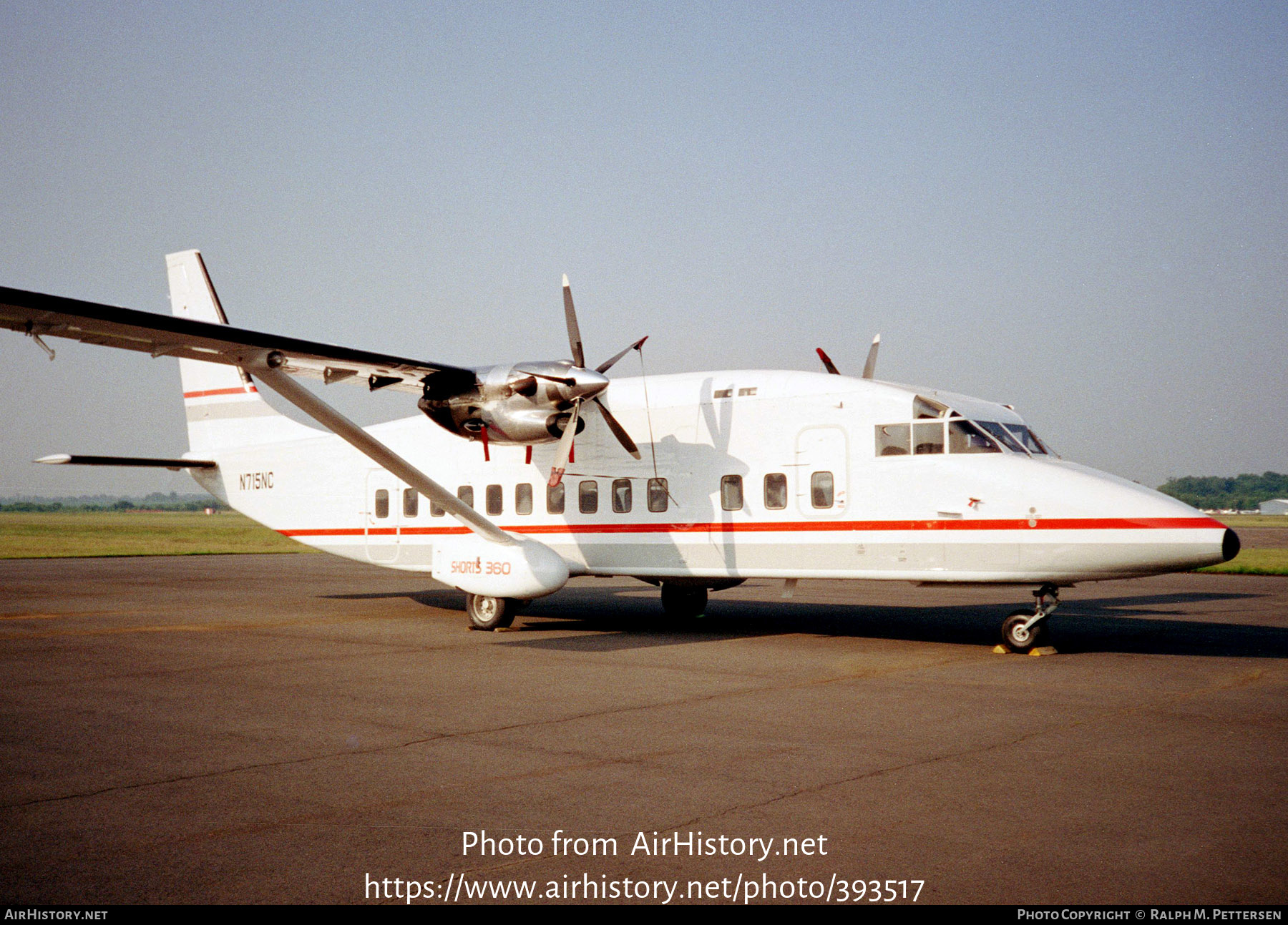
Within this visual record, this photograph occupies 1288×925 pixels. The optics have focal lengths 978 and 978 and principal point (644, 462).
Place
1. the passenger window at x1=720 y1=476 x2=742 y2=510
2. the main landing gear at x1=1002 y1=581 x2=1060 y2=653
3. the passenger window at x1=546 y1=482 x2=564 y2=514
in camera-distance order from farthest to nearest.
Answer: the passenger window at x1=546 y1=482 x2=564 y2=514 → the passenger window at x1=720 y1=476 x2=742 y2=510 → the main landing gear at x1=1002 y1=581 x2=1060 y2=653

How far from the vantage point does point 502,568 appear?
568 inches

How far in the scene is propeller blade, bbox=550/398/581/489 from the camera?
14195 millimetres

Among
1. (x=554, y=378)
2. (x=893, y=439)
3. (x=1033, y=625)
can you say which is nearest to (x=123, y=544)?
(x=554, y=378)

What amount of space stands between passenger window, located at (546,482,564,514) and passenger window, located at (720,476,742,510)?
2837 millimetres

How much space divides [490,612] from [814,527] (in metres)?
Result: 5.21

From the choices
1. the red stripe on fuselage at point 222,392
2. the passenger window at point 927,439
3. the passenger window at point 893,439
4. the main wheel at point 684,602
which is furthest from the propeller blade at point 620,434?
the red stripe on fuselage at point 222,392

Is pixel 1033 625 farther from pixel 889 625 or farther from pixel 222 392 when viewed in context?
pixel 222 392

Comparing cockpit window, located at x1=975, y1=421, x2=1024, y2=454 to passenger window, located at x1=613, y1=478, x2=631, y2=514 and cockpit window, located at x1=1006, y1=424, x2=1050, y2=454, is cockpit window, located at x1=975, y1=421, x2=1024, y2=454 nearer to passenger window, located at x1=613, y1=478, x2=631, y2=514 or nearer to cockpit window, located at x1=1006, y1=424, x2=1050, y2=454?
cockpit window, located at x1=1006, y1=424, x2=1050, y2=454

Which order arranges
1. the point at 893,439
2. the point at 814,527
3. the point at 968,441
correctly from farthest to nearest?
the point at 814,527 < the point at 893,439 < the point at 968,441

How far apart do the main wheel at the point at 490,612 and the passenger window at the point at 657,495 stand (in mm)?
2570

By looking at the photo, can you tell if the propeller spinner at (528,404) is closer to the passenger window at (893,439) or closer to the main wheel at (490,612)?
the main wheel at (490,612)

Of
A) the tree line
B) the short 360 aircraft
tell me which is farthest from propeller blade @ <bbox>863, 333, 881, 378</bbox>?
the tree line
